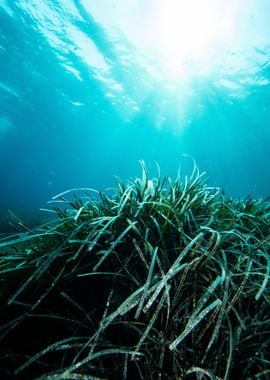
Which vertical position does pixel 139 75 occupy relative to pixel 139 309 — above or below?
above

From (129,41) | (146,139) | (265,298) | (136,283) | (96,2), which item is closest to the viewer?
(265,298)

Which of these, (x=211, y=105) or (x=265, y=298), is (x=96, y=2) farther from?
(x=265, y=298)

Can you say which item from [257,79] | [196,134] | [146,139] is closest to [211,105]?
[257,79]

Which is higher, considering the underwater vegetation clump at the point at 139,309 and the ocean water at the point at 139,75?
the ocean water at the point at 139,75

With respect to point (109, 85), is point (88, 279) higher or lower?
lower

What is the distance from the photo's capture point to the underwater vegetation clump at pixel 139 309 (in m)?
1.17

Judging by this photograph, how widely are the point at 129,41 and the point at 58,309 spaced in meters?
20.6

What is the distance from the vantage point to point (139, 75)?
76.6 feet

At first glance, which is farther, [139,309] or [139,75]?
[139,75]

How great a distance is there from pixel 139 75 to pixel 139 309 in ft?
81.2

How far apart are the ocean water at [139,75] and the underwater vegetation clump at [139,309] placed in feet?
3.82

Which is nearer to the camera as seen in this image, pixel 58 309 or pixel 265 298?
pixel 265 298

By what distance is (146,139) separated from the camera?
149 feet

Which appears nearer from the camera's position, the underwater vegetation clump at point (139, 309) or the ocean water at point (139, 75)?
the underwater vegetation clump at point (139, 309)
